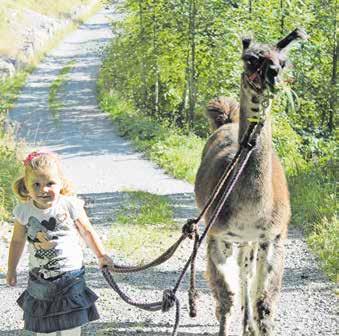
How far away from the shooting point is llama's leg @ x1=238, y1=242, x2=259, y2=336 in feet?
Answer: 16.2

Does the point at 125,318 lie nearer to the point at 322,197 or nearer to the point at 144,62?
the point at 322,197

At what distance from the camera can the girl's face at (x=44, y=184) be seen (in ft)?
11.9

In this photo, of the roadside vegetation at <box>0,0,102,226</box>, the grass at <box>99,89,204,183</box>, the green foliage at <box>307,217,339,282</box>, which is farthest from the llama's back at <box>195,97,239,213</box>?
the grass at <box>99,89,204,183</box>

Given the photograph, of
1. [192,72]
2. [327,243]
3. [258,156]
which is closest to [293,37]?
[258,156]

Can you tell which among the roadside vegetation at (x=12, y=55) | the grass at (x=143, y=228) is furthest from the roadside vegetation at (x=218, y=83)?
the roadside vegetation at (x=12, y=55)

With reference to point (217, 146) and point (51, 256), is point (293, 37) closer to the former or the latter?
point (51, 256)

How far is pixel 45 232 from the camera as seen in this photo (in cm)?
371

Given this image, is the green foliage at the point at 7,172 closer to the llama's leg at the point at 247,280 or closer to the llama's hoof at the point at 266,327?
the llama's leg at the point at 247,280

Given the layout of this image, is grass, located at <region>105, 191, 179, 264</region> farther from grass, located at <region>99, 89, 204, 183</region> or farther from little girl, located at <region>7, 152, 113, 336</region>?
little girl, located at <region>7, 152, 113, 336</region>

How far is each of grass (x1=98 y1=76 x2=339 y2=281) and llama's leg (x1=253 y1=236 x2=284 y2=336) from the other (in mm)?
1903

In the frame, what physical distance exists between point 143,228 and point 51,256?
4511 millimetres

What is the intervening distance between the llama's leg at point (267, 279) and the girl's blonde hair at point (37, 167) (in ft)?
4.76

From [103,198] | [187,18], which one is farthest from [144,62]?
[103,198]

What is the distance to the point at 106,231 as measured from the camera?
324 inches
